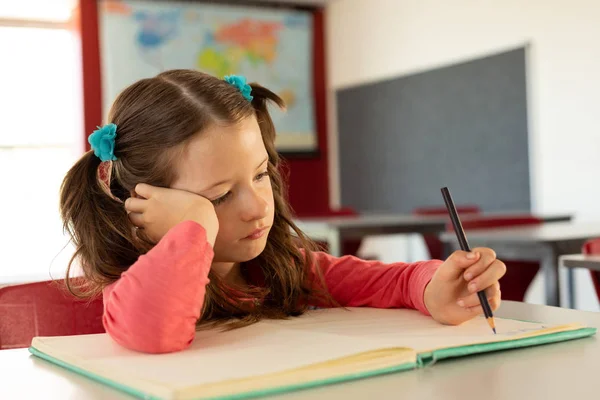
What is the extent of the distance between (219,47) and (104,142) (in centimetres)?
601

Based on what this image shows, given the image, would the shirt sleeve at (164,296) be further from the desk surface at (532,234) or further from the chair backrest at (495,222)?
the chair backrest at (495,222)

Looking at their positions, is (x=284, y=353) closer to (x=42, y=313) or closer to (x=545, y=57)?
(x=42, y=313)

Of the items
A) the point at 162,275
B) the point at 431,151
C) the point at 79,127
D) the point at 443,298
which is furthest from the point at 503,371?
the point at 79,127

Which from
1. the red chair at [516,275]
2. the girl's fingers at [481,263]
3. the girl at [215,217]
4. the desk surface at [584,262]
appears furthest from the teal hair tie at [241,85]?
the red chair at [516,275]

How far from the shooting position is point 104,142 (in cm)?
124

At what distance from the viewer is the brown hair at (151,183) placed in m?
1.18

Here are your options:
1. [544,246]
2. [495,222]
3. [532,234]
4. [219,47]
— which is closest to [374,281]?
[544,246]

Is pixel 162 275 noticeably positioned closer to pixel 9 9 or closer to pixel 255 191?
pixel 255 191

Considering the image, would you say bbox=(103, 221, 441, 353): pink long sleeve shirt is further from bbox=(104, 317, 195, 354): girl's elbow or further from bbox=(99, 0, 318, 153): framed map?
bbox=(99, 0, 318, 153): framed map

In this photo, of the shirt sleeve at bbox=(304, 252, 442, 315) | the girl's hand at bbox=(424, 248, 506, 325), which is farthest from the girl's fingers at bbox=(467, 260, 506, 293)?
the shirt sleeve at bbox=(304, 252, 442, 315)

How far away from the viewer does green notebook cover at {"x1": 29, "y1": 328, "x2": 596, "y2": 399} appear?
67cm

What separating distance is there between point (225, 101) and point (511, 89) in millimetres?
4634

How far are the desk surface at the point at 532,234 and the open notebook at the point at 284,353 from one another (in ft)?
6.14

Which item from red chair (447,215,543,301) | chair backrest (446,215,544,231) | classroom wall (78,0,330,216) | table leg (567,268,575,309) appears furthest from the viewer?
classroom wall (78,0,330,216)
